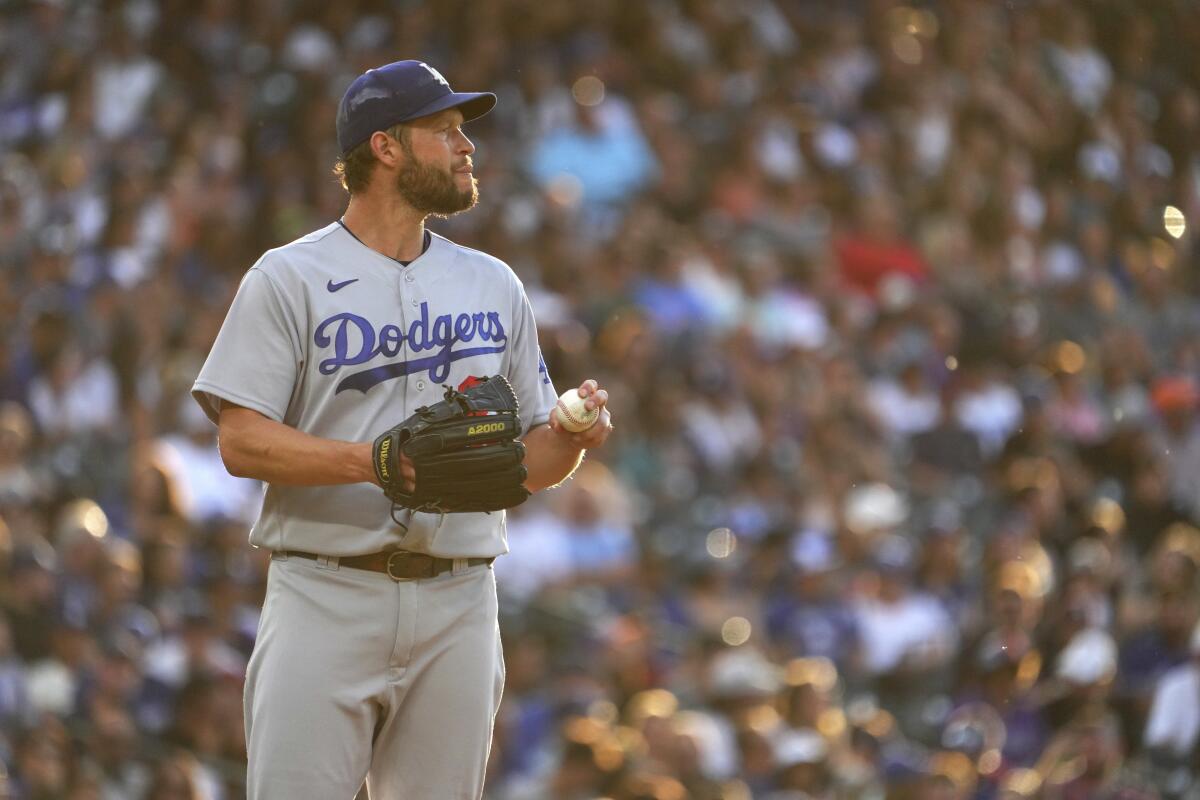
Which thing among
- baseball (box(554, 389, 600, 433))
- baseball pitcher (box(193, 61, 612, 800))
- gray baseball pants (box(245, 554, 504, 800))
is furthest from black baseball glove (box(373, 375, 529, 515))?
gray baseball pants (box(245, 554, 504, 800))

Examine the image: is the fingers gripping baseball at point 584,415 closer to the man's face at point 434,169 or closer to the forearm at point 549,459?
the forearm at point 549,459

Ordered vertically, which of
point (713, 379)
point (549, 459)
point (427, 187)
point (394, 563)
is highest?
point (427, 187)

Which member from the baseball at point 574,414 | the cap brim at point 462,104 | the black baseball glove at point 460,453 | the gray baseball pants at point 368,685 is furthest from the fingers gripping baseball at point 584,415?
the cap brim at point 462,104

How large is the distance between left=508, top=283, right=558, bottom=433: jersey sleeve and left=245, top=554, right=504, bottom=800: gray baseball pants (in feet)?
1.39

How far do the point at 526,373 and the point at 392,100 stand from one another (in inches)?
28.0

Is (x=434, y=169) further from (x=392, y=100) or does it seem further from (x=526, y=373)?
(x=526, y=373)

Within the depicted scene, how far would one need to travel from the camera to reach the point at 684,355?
11.4 meters

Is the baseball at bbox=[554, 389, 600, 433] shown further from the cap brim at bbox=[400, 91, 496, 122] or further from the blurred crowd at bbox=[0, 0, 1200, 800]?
the blurred crowd at bbox=[0, 0, 1200, 800]

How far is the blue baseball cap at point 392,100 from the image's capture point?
3.82m

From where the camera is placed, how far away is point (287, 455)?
358 cm

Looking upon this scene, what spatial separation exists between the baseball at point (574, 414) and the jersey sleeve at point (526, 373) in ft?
0.94

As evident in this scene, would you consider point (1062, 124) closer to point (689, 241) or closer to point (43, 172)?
point (689, 241)

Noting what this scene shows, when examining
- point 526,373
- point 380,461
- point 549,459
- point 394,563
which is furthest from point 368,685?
point 526,373

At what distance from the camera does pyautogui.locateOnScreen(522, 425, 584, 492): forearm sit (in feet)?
12.9
